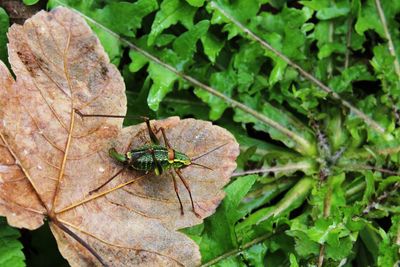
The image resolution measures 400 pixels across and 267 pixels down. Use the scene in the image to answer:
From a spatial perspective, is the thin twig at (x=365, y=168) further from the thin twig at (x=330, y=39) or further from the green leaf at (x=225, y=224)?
the green leaf at (x=225, y=224)

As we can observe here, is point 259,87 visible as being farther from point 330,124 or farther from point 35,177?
point 35,177

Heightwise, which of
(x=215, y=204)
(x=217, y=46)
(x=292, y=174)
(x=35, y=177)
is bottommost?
(x=292, y=174)

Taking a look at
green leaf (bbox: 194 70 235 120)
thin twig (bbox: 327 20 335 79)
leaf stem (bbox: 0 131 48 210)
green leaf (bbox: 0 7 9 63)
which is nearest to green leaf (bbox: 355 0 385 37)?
thin twig (bbox: 327 20 335 79)

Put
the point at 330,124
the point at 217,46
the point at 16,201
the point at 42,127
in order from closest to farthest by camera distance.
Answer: the point at 16,201
the point at 42,127
the point at 217,46
the point at 330,124

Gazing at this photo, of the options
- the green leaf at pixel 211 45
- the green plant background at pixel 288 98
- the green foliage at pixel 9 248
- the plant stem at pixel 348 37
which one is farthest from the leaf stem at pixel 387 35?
the green foliage at pixel 9 248

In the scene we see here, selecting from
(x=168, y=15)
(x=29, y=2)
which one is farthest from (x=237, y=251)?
(x=29, y=2)

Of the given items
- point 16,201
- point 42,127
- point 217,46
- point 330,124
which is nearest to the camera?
point 16,201

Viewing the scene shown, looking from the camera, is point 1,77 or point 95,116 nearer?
point 1,77

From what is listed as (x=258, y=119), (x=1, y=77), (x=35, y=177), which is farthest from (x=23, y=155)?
(x=258, y=119)
